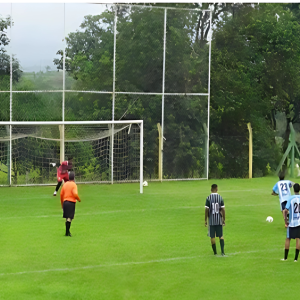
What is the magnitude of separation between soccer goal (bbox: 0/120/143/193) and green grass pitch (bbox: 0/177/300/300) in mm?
4254

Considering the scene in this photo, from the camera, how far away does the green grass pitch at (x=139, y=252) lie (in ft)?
30.0

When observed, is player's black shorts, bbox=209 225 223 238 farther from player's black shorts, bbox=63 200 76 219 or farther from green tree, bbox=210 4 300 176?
green tree, bbox=210 4 300 176

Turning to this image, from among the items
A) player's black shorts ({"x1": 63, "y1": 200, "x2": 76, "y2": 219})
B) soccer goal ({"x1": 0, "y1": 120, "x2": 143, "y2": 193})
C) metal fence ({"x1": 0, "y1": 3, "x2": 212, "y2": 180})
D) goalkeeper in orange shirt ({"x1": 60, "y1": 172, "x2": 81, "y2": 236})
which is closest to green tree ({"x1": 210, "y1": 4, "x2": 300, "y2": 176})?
metal fence ({"x1": 0, "y1": 3, "x2": 212, "y2": 180})

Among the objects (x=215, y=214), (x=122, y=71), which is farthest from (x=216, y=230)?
(x=122, y=71)

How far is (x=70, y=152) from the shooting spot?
25141 mm

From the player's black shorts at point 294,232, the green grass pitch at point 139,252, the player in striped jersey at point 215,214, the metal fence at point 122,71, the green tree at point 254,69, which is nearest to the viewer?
the green grass pitch at point 139,252

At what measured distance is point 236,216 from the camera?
16.7m

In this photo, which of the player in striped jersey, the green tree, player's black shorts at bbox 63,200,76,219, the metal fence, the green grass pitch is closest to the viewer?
the green grass pitch

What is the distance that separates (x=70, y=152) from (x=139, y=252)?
1392 cm

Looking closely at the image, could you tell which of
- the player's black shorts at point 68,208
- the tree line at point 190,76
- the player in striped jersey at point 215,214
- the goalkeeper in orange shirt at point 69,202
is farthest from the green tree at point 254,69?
the player in striped jersey at point 215,214

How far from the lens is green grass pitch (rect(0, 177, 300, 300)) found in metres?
9.13

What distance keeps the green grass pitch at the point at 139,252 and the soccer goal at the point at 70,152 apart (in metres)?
4.25

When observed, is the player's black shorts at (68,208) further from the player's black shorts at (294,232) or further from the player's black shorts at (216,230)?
the player's black shorts at (294,232)

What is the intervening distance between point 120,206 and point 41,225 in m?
4.06
